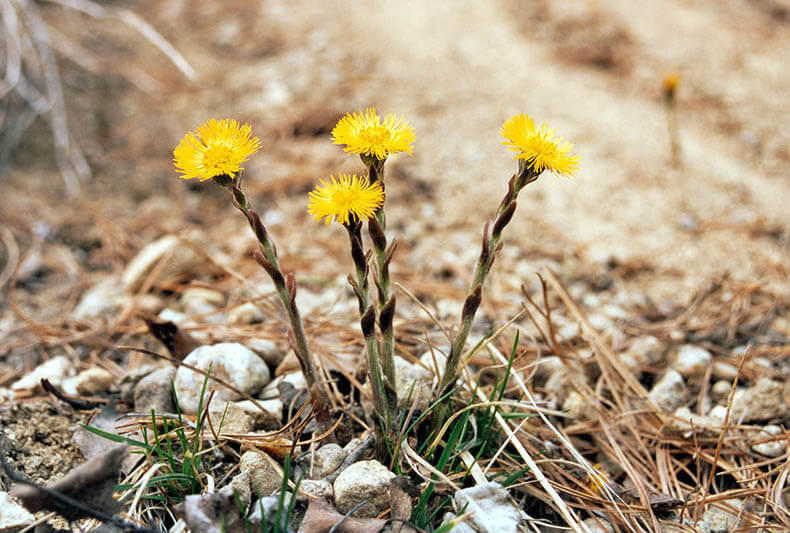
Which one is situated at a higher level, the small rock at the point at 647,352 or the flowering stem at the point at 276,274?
the flowering stem at the point at 276,274

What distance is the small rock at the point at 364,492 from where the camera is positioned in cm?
122

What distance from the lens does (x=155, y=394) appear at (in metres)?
1.52

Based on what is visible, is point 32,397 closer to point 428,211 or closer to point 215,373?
point 215,373

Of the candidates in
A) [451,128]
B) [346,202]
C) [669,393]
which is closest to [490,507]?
[346,202]

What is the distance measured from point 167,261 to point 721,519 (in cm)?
204

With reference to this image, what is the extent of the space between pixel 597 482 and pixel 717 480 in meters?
0.43

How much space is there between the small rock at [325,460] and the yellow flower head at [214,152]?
2.18ft

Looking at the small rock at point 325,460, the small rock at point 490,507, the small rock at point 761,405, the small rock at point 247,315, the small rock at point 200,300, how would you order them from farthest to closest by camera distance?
the small rock at point 200,300, the small rock at point 247,315, the small rock at point 761,405, the small rock at point 325,460, the small rock at point 490,507

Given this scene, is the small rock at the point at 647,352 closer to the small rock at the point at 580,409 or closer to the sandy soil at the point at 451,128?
the small rock at the point at 580,409

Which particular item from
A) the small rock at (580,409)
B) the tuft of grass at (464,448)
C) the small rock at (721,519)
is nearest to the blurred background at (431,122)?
the small rock at (580,409)

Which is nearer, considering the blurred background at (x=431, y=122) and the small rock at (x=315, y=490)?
the small rock at (x=315, y=490)

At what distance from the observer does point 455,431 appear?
130 centimetres

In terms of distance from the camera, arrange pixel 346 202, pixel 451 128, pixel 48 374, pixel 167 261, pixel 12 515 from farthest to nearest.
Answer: pixel 451 128 → pixel 167 261 → pixel 48 374 → pixel 12 515 → pixel 346 202

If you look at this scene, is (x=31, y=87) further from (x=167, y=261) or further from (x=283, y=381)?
(x=283, y=381)
